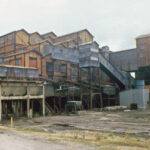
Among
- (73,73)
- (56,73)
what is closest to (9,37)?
(56,73)

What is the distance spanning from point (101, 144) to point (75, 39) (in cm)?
4059

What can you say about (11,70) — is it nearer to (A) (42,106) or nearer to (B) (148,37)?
(A) (42,106)

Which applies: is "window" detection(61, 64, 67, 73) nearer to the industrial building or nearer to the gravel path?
the industrial building

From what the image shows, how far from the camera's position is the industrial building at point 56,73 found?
76.2 ft

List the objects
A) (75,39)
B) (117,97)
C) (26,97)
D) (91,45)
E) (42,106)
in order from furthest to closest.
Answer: (75,39) → (117,97) → (91,45) → (42,106) → (26,97)

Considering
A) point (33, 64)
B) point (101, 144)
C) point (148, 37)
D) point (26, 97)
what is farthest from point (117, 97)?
point (101, 144)

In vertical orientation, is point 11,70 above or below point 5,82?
above

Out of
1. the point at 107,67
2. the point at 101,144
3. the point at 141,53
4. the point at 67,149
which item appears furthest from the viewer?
the point at 141,53

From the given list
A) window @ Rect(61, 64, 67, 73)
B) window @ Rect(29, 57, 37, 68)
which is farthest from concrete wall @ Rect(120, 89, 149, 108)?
window @ Rect(29, 57, 37, 68)

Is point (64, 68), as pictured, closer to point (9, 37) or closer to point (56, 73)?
point (56, 73)

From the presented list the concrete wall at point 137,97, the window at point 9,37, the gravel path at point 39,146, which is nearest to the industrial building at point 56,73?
the window at point 9,37

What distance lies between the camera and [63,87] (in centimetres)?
3045

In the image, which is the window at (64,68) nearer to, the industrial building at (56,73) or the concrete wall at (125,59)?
the industrial building at (56,73)

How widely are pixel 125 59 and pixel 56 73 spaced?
1775 centimetres
